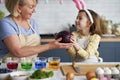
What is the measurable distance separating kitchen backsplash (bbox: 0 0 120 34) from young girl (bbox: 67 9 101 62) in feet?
5.18

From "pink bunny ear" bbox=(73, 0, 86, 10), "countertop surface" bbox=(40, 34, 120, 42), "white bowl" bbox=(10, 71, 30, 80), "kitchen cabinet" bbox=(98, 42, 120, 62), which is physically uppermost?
"pink bunny ear" bbox=(73, 0, 86, 10)

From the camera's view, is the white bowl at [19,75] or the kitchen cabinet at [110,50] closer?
the white bowl at [19,75]

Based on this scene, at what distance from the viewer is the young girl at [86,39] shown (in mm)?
2678

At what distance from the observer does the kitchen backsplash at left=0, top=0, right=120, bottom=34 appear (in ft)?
15.1

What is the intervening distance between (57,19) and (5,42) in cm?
232

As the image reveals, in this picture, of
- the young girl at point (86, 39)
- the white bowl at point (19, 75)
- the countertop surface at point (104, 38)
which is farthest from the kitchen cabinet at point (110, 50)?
the white bowl at point (19, 75)

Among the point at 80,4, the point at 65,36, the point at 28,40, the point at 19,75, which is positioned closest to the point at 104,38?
the point at 80,4

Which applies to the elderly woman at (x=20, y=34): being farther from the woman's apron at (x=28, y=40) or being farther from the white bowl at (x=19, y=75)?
the white bowl at (x=19, y=75)

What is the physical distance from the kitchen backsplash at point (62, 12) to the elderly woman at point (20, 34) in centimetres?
200

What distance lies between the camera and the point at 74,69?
217 centimetres

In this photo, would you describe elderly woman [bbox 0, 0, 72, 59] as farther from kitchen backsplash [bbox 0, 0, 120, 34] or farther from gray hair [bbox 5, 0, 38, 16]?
kitchen backsplash [bbox 0, 0, 120, 34]

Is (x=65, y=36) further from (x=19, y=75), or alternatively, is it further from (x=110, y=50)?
(x=110, y=50)

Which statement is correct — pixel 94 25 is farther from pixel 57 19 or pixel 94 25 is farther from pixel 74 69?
pixel 57 19

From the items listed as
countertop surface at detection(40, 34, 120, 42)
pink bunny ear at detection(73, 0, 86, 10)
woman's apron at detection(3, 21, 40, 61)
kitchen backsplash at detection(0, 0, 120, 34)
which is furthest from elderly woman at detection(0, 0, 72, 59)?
kitchen backsplash at detection(0, 0, 120, 34)
